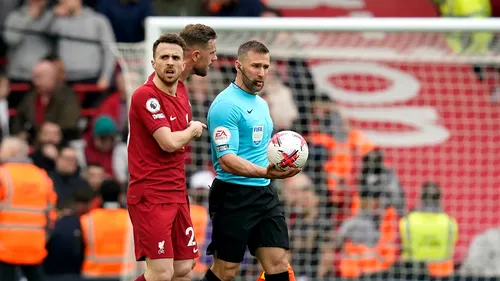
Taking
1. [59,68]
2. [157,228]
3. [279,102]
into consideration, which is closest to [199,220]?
[279,102]

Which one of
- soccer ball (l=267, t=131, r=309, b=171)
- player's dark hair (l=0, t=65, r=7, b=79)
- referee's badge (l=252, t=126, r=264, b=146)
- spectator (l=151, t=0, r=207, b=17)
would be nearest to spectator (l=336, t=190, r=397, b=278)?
spectator (l=151, t=0, r=207, b=17)

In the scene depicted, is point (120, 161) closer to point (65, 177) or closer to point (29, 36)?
point (65, 177)

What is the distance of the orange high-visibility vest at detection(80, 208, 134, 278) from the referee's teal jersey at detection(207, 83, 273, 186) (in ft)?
14.0

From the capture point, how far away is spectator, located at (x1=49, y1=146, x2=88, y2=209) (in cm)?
1360

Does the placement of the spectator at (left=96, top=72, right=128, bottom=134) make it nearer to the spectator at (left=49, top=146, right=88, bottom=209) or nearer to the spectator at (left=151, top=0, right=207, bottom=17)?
the spectator at (left=151, top=0, right=207, bottom=17)

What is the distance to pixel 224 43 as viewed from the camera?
489 inches

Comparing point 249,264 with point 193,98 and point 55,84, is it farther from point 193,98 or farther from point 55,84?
point 55,84

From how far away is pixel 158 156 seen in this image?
7.93 metres

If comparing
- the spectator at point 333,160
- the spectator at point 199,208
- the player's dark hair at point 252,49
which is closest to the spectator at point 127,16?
Answer: the spectator at point 333,160

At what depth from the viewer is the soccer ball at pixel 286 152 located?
25.6ft

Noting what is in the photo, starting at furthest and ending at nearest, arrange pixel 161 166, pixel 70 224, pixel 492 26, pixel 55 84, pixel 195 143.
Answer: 1. pixel 55 84
2. pixel 195 143
3. pixel 70 224
4. pixel 492 26
5. pixel 161 166

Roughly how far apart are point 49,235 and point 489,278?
4.66 metres

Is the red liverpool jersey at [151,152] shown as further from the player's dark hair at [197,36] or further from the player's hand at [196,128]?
the player's dark hair at [197,36]

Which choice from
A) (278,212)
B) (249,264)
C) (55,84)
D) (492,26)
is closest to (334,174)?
(249,264)
